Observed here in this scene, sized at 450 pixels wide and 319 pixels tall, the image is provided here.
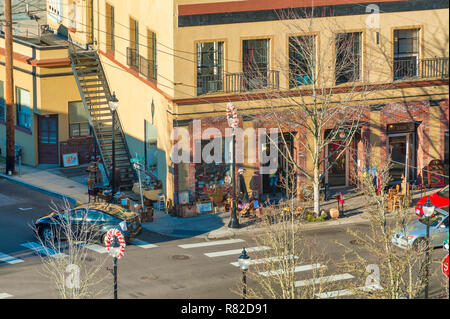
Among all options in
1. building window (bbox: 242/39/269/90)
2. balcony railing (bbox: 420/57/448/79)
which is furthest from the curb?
balcony railing (bbox: 420/57/448/79)

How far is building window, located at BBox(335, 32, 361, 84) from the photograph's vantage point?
3788 cm

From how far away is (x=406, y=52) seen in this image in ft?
129

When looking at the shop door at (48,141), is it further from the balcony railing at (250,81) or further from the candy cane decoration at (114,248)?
the candy cane decoration at (114,248)

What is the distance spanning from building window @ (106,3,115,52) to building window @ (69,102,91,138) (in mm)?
4030

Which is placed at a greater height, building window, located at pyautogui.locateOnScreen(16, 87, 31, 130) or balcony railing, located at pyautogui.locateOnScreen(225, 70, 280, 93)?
balcony railing, located at pyautogui.locateOnScreen(225, 70, 280, 93)

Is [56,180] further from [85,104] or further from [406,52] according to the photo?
[406,52]

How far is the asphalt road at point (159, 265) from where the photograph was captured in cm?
2748

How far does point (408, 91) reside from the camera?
39594mm

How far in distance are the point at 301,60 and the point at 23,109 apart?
17.6 m

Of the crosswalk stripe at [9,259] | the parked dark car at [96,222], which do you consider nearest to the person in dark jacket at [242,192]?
the parked dark car at [96,222]

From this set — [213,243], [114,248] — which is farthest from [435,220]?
[114,248]

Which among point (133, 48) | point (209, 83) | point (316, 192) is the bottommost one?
point (316, 192)

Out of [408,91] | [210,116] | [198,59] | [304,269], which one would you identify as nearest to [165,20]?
[198,59]

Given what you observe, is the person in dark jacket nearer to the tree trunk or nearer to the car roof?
the tree trunk
